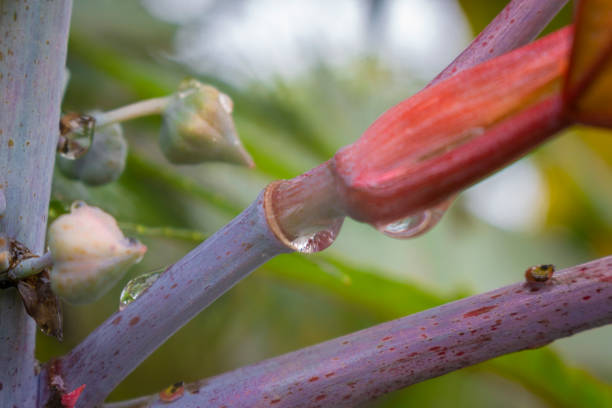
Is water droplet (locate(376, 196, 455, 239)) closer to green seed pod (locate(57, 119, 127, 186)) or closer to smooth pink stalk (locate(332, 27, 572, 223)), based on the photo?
smooth pink stalk (locate(332, 27, 572, 223))

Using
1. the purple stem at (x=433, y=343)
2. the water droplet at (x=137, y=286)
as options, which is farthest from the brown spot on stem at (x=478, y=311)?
the water droplet at (x=137, y=286)

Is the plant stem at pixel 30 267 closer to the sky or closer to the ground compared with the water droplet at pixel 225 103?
closer to the ground

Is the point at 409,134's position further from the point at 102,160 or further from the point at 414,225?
the point at 102,160

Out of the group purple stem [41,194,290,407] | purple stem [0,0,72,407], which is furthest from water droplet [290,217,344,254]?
purple stem [0,0,72,407]

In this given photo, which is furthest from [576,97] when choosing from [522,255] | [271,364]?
[522,255]

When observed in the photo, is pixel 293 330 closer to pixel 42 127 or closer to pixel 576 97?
pixel 42 127

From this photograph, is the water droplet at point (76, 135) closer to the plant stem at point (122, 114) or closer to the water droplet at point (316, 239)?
the plant stem at point (122, 114)

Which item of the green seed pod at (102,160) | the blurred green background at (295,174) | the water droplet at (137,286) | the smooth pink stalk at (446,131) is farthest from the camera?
the blurred green background at (295,174)
